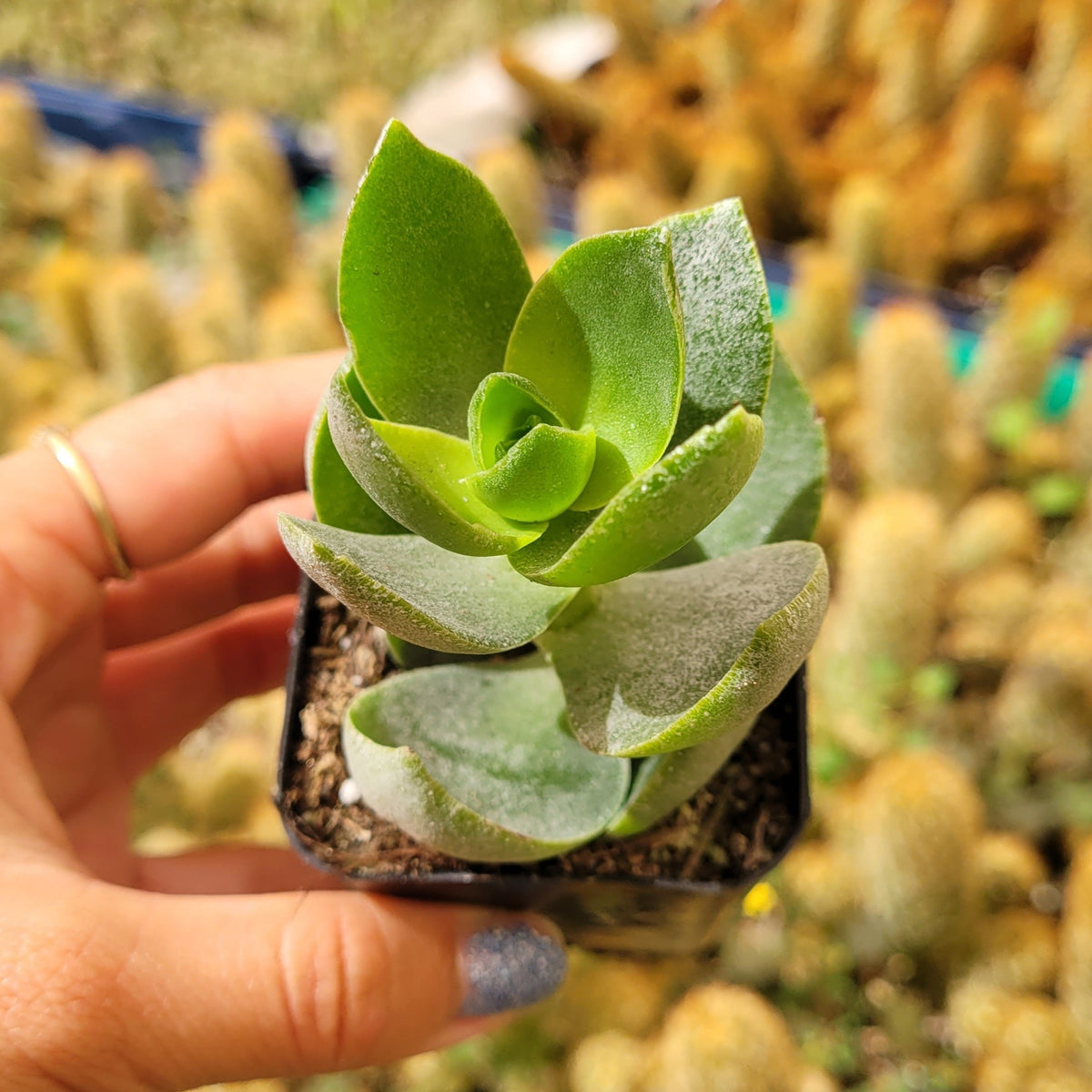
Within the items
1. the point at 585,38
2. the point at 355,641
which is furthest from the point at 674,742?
the point at 585,38

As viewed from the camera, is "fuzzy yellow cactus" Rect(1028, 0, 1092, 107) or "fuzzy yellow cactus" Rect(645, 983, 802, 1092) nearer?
"fuzzy yellow cactus" Rect(645, 983, 802, 1092)

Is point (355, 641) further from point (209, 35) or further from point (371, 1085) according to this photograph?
point (209, 35)

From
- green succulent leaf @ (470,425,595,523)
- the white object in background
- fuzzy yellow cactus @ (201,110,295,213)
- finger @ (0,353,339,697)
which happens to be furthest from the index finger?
the white object in background

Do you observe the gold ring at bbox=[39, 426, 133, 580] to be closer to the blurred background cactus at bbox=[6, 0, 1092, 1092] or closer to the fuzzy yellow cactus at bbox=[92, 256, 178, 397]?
the blurred background cactus at bbox=[6, 0, 1092, 1092]

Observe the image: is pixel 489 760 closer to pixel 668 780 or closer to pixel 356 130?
pixel 668 780

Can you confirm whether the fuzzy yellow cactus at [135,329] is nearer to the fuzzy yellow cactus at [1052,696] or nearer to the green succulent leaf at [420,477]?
the green succulent leaf at [420,477]

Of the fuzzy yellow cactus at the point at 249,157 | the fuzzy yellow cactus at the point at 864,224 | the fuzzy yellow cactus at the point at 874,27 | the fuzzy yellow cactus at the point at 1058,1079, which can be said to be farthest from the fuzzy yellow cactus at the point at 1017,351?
the fuzzy yellow cactus at the point at 249,157

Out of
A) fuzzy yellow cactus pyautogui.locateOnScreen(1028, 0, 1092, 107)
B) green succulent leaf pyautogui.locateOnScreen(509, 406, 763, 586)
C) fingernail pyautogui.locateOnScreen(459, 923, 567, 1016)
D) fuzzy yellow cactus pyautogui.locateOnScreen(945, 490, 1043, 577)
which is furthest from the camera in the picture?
fuzzy yellow cactus pyautogui.locateOnScreen(1028, 0, 1092, 107)

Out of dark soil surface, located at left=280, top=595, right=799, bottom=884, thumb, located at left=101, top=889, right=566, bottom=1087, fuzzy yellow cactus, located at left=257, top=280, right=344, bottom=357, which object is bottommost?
thumb, located at left=101, top=889, right=566, bottom=1087
